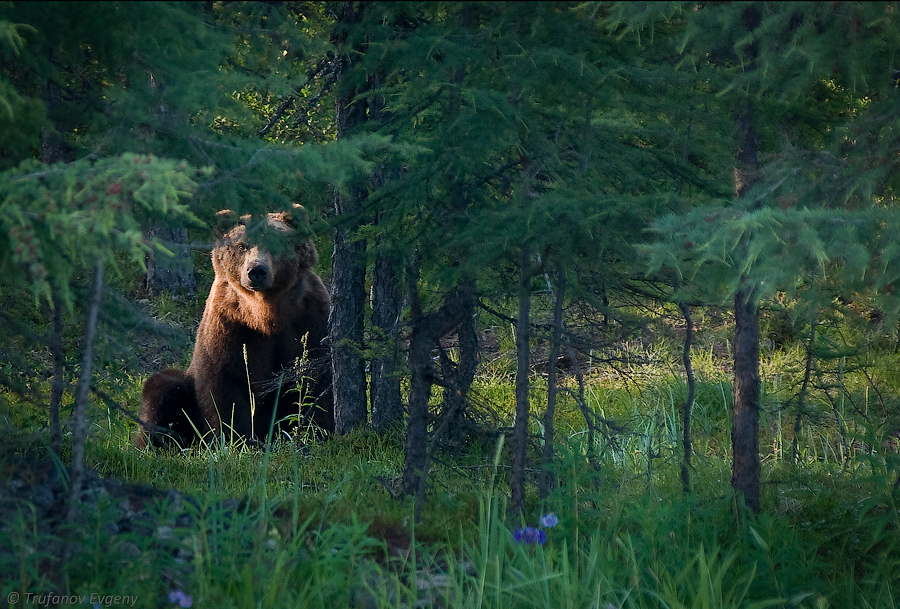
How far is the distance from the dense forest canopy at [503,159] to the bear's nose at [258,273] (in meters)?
1.85

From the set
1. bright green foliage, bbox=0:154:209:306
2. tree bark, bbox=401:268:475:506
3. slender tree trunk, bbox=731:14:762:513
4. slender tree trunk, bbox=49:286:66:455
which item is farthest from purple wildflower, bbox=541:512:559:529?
slender tree trunk, bbox=49:286:66:455

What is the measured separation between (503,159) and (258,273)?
108 inches

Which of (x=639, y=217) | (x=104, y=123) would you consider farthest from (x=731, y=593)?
(x=104, y=123)

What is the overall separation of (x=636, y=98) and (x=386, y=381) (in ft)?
10.8

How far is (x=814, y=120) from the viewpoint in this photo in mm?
3900

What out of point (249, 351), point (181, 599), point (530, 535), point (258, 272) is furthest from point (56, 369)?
point (249, 351)

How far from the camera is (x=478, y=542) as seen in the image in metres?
3.85

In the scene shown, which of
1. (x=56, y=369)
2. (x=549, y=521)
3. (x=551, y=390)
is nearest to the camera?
(x=549, y=521)

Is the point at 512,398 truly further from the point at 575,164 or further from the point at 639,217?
→ the point at 639,217

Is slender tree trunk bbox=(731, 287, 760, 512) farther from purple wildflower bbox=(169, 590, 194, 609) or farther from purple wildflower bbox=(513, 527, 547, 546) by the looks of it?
purple wildflower bbox=(169, 590, 194, 609)

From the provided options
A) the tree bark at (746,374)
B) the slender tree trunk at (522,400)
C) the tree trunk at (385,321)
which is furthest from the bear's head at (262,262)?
the tree bark at (746,374)

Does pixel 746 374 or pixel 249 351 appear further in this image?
pixel 249 351

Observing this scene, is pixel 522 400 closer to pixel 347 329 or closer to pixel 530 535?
pixel 530 535

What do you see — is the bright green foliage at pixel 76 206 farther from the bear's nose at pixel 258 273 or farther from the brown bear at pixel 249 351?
the brown bear at pixel 249 351
